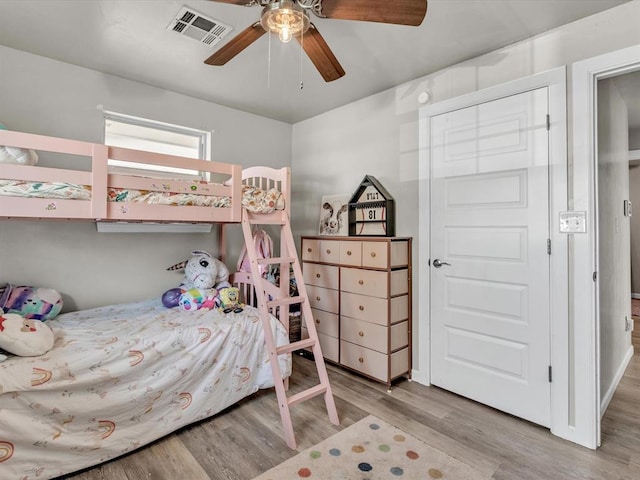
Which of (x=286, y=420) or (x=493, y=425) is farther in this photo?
(x=493, y=425)

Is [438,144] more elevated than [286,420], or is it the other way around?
[438,144]

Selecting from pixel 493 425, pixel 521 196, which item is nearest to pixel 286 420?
pixel 493 425

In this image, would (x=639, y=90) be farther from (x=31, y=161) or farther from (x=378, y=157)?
(x=31, y=161)

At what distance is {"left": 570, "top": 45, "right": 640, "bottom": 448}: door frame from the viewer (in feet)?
6.34

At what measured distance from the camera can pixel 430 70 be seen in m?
2.64

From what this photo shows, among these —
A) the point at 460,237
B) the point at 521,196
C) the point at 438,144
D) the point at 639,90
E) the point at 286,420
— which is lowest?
the point at 286,420

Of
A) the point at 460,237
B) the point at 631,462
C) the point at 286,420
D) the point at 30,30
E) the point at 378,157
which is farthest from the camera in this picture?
the point at 378,157

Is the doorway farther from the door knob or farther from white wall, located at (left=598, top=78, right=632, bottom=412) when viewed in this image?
the door knob

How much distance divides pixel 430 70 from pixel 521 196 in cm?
120

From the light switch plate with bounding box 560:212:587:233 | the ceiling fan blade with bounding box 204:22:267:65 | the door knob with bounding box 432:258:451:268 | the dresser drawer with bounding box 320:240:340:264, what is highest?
the ceiling fan blade with bounding box 204:22:267:65

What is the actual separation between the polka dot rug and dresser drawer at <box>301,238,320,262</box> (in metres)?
1.55

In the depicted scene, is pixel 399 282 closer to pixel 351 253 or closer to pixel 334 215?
pixel 351 253

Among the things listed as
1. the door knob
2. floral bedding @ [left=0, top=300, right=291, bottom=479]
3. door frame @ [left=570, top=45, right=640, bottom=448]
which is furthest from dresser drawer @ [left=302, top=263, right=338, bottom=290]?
door frame @ [left=570, top=45, right=640, bottom=448]

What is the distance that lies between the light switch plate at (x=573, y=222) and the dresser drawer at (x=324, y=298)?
→ 5.65ft
